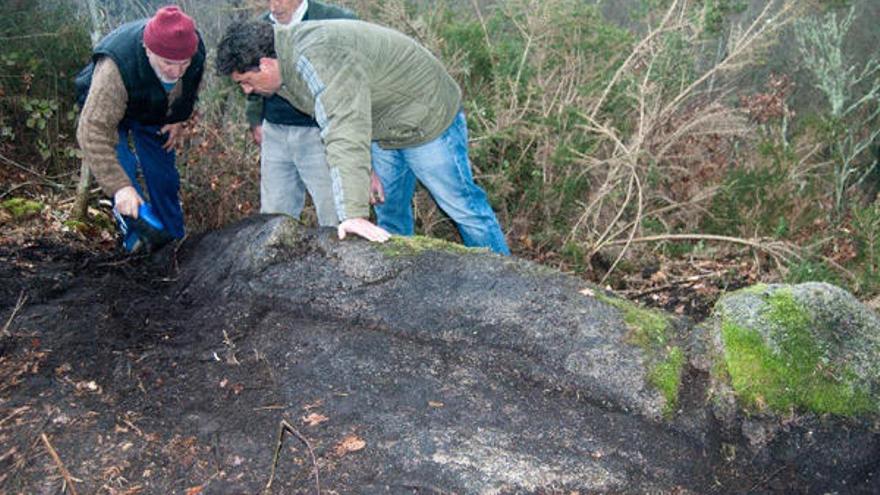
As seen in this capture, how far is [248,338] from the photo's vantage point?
3.21 metres

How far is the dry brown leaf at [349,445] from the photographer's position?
2566 millimetres

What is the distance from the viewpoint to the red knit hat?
3879 millimetres

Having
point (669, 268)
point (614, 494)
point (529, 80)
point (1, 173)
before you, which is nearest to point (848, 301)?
point (614, 494)

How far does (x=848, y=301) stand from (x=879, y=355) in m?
0.22

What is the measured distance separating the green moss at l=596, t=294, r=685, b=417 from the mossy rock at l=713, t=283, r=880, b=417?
0.15m

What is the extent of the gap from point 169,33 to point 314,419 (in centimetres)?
224

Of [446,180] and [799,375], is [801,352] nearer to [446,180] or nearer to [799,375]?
[799,375]

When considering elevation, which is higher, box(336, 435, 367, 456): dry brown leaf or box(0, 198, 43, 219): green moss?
box(336, 435, 367, 456): dry brown leaf

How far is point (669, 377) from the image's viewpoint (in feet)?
9.16

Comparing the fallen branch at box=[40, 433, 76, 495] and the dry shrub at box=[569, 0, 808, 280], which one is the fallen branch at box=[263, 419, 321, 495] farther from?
the dry shrub at box=[569, 0, 808, 280]

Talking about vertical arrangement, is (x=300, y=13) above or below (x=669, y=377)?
above

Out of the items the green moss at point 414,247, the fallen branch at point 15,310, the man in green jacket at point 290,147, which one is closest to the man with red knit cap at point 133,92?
the man in green jacket at point 290,147

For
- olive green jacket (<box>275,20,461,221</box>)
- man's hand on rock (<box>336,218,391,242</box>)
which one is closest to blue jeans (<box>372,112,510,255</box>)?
olive green jacket (<box>275,20,461,221</box>)

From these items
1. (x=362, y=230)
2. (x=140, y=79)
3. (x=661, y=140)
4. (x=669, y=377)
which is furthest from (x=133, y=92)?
(x=661, y=140)
